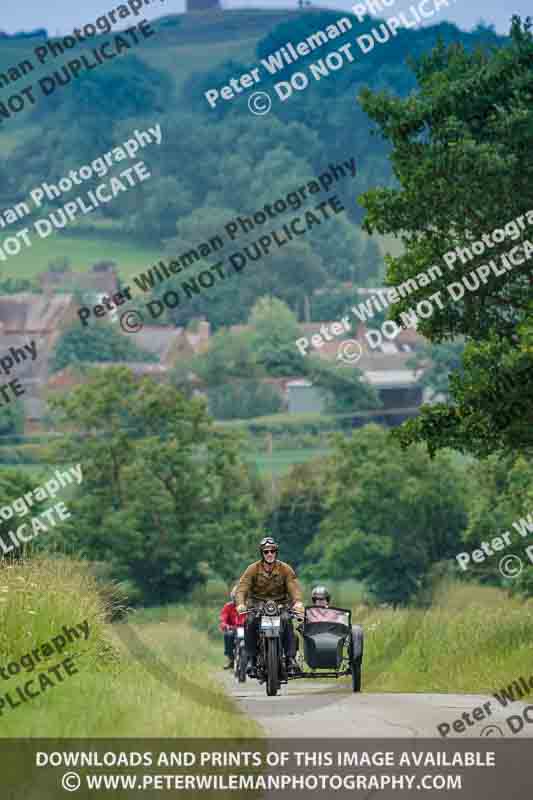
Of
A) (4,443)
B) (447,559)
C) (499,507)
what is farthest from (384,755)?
(4,443)

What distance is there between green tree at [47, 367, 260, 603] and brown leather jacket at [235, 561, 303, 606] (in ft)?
243

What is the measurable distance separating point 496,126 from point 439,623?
784cm

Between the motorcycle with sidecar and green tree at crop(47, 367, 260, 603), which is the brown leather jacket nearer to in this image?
the motorcycle with sidecar

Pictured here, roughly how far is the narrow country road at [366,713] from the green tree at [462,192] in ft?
20.1

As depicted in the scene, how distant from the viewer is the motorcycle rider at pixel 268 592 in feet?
50.4

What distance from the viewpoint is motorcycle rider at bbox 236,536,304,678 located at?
15352 millimetres

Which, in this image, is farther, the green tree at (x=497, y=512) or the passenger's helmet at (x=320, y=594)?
the green tree at (x=497, y=512)

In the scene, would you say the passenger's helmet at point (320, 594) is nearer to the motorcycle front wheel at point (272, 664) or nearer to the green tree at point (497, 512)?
the motorcycle front wheel at point (272, 664)

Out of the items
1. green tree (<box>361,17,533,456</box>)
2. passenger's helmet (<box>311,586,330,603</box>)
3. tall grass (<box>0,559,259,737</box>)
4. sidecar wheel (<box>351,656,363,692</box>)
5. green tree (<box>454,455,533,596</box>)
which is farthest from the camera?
green tree (<box>454,455,533,596</box>)

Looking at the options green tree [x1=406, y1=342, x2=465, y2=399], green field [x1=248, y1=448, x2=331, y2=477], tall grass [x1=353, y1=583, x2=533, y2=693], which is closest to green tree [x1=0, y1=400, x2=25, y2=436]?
green field [x1=248, y1=448, x2=331, y2=477]

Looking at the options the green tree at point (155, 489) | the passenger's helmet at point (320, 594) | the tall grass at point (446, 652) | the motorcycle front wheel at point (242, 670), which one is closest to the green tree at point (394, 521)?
the green tree at point (155, 489)

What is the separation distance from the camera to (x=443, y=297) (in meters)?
24.8

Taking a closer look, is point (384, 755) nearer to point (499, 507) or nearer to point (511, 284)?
point (511, 284)

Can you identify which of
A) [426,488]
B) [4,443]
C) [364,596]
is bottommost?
[364,596]
